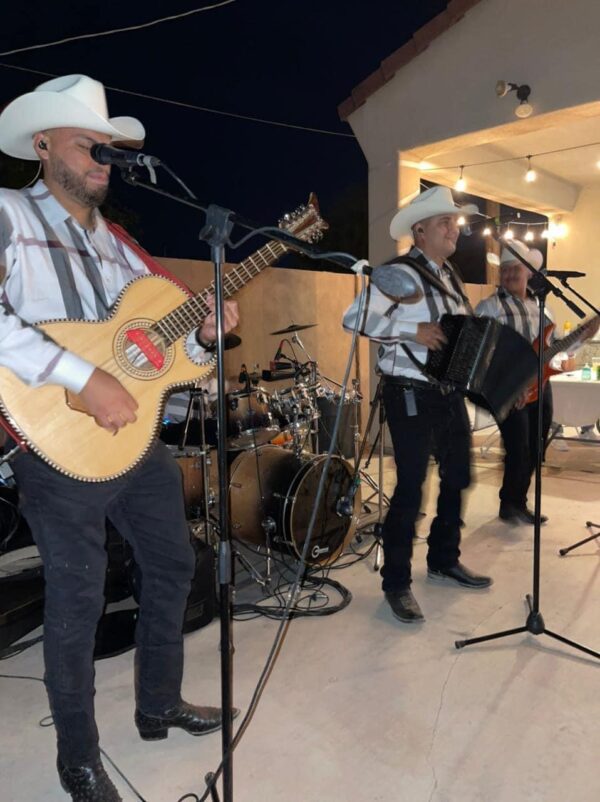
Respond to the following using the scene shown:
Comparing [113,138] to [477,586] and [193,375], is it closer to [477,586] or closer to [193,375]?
[193,375]

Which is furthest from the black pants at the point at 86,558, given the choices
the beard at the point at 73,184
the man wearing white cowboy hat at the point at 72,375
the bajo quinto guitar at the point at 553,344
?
the bajo quinto guitar at the point at 553,344

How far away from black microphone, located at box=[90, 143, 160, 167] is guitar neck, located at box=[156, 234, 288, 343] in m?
0.47

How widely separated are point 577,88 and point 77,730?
6.09m

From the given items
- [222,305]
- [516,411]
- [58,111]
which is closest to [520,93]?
[516,411]

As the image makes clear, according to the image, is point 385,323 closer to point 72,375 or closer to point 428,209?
point 428,209

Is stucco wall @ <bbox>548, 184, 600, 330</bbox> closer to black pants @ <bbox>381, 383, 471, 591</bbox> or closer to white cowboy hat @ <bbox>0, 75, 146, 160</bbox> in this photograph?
black pants @ <bbox>381, 383, 471, 591</bbox>

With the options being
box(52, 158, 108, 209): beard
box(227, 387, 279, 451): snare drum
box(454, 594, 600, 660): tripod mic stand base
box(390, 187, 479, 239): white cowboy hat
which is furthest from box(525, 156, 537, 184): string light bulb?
box(52, 158, 108, 209): beard

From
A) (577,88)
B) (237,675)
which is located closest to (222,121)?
(577,88)

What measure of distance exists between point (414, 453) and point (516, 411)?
66.0 inches

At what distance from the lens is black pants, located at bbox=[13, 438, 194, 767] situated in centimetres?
153

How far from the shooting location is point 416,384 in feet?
8.86

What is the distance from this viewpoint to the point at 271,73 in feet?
33.9

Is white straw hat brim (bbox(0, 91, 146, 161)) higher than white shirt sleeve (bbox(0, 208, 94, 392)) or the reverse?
higher

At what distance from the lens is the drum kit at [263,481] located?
3.23 metres
